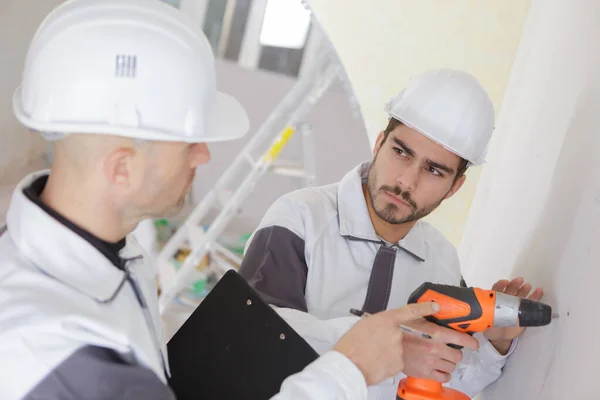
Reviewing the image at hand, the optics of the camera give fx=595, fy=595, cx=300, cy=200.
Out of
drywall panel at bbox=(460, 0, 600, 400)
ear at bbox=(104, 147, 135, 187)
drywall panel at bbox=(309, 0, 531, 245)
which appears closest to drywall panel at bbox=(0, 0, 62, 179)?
drywall panel at bbox=(309, 0, 531, 245)

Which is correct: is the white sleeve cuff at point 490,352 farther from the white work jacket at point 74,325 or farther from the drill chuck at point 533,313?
the white work jacket at point 74,325

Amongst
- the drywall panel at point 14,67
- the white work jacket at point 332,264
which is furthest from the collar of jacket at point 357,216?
the drywall panel at point 14,67

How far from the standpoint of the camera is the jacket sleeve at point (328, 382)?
1010mm

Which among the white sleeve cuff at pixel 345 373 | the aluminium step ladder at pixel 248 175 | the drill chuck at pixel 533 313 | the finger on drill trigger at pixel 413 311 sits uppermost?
the drill chuck at pixel 533 313

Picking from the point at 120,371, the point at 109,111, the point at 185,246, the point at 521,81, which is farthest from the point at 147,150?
the point at 185,246

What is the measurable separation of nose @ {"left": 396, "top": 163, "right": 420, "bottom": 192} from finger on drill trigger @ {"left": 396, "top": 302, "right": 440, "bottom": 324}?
0.48 meters

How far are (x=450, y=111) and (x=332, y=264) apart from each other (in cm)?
53

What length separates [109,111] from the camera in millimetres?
981

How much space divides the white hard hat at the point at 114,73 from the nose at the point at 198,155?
38 millimetres

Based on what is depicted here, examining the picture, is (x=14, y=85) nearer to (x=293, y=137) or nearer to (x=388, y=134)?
(x=293, y=137)

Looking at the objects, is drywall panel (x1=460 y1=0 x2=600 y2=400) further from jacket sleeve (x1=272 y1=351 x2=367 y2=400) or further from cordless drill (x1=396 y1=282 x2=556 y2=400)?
jacket sleeve (x1=272 y1=351 x2=367 y2=400)

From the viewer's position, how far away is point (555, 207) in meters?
1.39

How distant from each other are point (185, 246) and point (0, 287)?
2473 millimetres

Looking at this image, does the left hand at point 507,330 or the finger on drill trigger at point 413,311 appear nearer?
the finger on drill trigger at point 413,311
